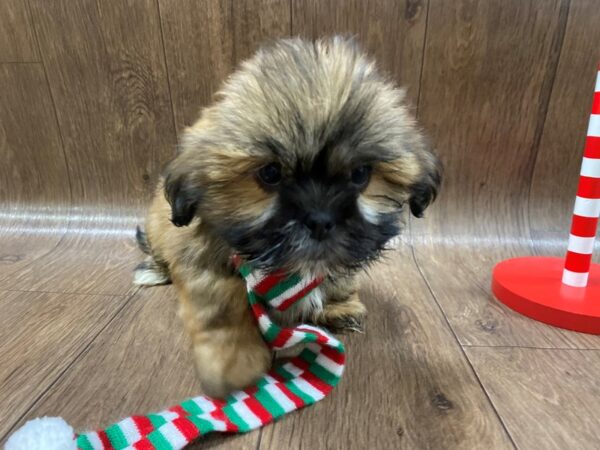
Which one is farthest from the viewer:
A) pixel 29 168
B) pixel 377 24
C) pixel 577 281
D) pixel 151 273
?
pixel 29 168

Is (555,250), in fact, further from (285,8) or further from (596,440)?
(285,8)

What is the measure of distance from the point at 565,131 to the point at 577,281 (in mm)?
625

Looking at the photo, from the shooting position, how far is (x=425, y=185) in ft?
3.42

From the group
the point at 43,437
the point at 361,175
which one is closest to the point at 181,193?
the point at 361,175

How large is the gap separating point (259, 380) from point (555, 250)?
1171mm

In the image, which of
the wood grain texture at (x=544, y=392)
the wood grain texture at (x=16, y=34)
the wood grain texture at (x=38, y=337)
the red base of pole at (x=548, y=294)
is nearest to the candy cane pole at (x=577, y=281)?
the red base of pole at (x=548, y=294)

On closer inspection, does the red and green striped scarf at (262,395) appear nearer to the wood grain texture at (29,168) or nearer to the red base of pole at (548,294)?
the red base of pole at (548,294)

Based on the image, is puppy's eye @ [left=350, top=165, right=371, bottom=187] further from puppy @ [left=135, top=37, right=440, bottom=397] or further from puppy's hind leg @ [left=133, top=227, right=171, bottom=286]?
puppy's hind leg @ [left=133, top=227, right=171, bottom=286]

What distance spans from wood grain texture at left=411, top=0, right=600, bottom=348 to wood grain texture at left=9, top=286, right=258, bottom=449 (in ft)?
2.41

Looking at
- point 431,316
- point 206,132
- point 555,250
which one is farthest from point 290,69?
point 555,250

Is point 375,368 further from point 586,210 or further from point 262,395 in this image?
point 586,210

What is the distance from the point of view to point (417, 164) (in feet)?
3.23

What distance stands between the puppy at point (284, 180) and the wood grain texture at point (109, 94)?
30.7 inches

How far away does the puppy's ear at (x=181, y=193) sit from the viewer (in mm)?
917
